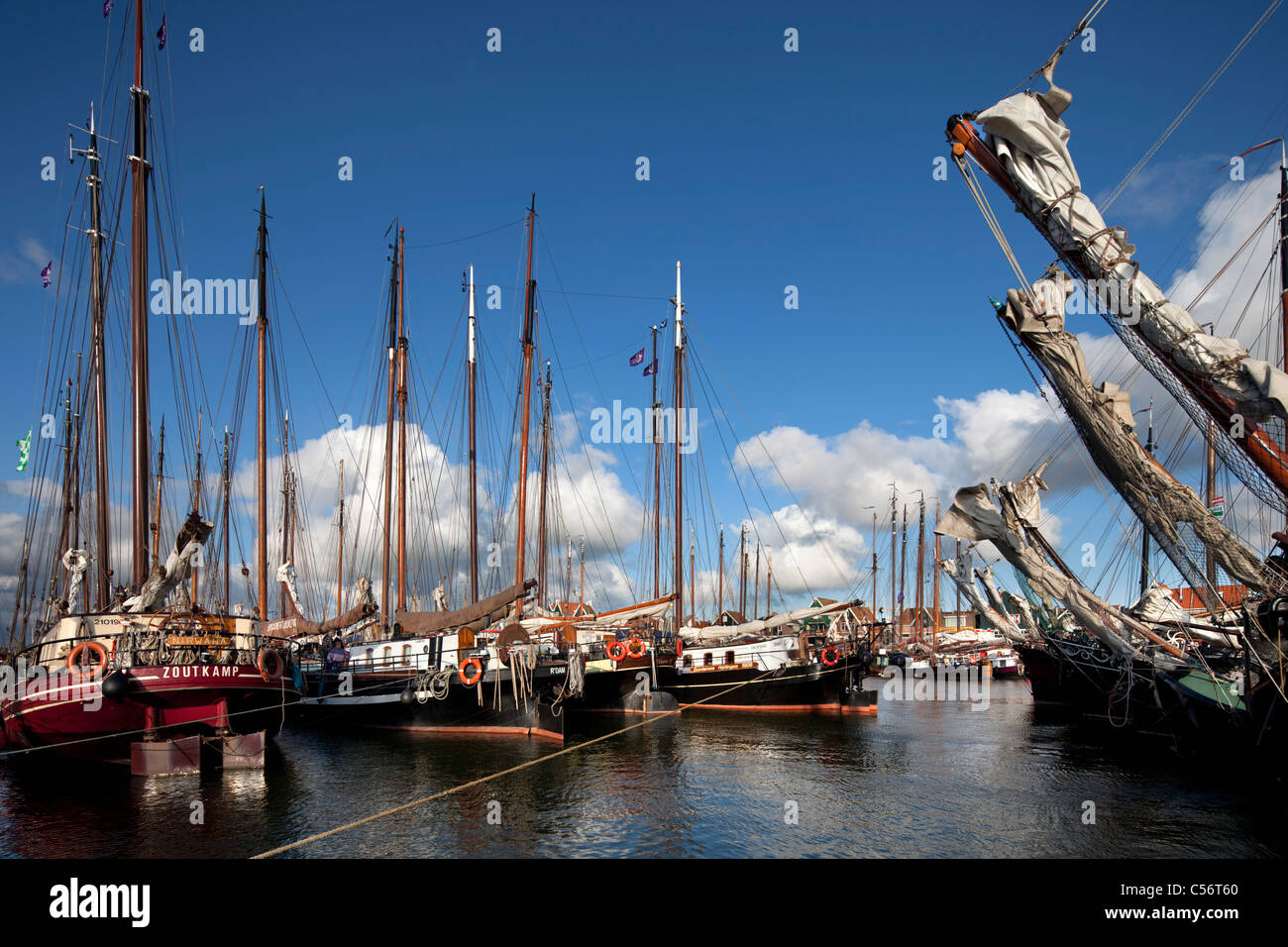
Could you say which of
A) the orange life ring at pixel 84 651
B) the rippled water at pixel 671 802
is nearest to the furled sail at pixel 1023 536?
the rippled water at pixel 671 802

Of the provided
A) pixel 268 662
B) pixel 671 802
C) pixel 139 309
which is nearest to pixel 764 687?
pixel 671 802

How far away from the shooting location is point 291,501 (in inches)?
2197

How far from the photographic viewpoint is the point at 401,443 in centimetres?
3884

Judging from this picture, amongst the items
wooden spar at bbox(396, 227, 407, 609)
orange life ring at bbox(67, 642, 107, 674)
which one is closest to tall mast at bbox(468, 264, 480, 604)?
wooden spar at bbox(396, 227, 407, 609)

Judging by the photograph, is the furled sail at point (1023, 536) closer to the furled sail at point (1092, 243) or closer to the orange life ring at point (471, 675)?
the furled sail at point (1092, 243)

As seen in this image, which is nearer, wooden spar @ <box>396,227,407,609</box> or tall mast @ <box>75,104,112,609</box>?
tall mast @ <box>75,104,112,609</box>

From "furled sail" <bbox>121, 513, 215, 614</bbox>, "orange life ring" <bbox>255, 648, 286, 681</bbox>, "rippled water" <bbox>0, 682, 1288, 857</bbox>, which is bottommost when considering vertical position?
"rippled water" <bbox>0, 682, 1288, 857</bbox>

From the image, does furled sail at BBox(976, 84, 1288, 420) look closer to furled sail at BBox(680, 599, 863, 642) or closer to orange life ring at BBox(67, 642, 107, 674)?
furled sail at BBox(680, 599, 863, 642)

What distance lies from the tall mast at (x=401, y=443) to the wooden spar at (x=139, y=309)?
43.9 feet

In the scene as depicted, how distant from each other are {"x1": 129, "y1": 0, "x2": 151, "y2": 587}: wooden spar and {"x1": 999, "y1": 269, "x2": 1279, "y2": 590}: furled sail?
2611 cm

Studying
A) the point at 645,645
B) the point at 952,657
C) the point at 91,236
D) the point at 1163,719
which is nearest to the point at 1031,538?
the point at 1163,719

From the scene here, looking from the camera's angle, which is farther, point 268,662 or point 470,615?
point 470,615

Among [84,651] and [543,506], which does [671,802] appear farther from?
[543,506]

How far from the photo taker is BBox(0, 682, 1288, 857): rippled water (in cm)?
1476
